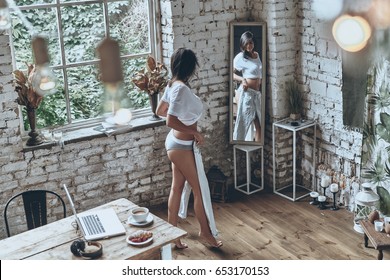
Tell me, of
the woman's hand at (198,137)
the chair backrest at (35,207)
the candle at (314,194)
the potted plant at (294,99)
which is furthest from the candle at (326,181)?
the chair backrest at (35,207)

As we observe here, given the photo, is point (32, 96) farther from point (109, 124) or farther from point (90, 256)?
point (90, 256)

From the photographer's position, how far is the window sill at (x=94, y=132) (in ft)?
16.1

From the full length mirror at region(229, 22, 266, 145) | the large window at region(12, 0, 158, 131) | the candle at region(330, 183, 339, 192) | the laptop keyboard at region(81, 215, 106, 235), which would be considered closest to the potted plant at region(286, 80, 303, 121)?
the full length mirror at region(229, 22, 266, 145)

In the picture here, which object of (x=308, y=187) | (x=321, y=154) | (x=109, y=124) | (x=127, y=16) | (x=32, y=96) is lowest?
(x=308, y=187)

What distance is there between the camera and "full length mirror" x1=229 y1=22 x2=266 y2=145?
18.0ft

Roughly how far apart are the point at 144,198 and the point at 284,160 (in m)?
1.37

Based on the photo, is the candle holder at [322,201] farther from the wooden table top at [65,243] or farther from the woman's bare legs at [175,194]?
the wooden table top at [65,243]

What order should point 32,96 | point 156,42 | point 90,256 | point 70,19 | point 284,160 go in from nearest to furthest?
point 90,256 < point 32,96 < point 70,19 < point 156,42 < point 284,160

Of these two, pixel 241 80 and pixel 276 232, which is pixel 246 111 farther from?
pixel 276 232

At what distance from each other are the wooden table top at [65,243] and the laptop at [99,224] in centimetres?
4

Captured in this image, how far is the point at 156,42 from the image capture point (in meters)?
5.42

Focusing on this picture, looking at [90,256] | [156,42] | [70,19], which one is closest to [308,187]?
[156,42]
